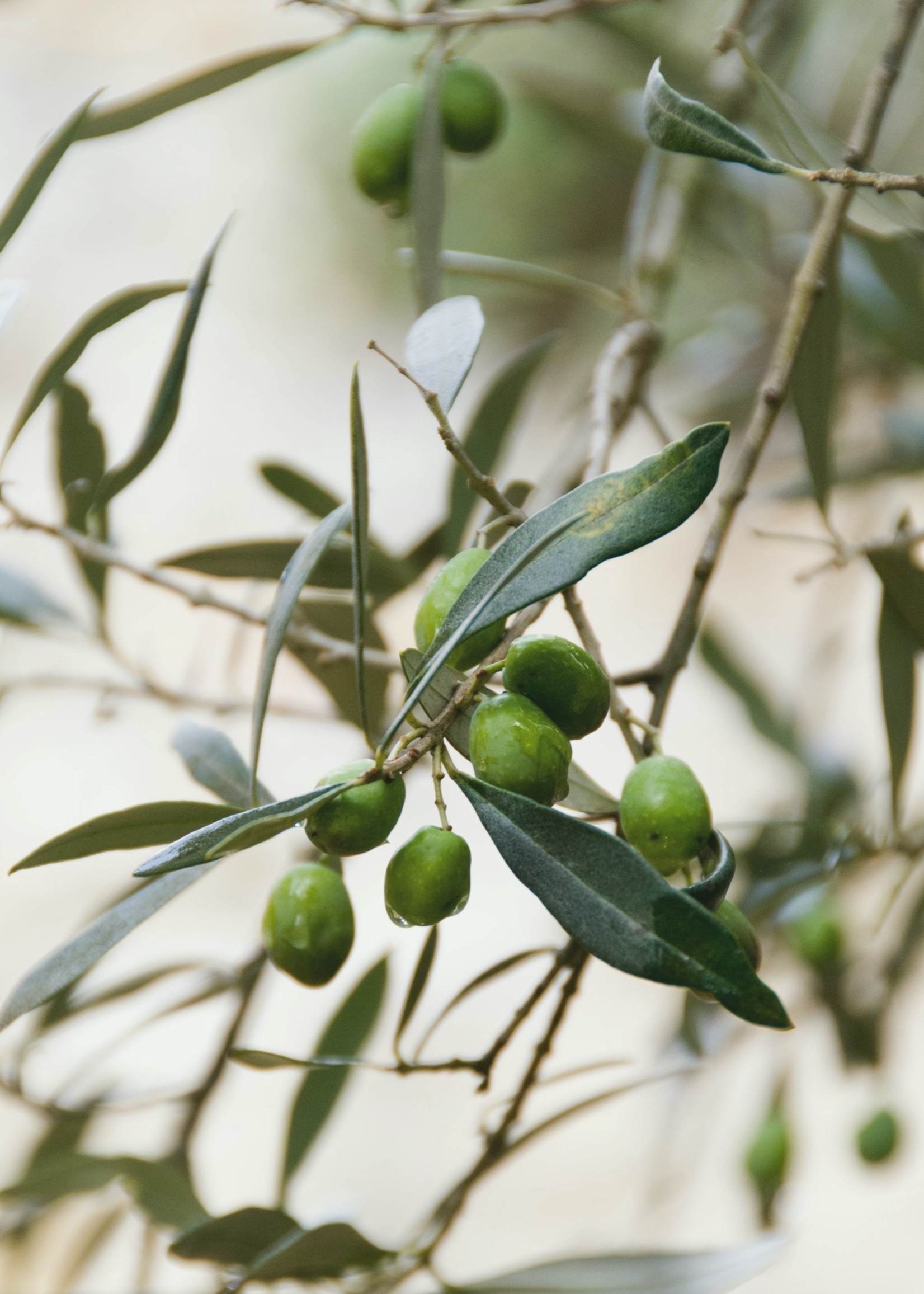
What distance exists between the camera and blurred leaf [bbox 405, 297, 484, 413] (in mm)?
381

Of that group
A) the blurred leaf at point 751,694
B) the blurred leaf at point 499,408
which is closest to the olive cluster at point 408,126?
the blurred leaf at point 499,408

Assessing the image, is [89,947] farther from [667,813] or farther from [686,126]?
[686,126]

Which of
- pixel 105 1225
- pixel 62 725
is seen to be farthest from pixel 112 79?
pixel 105 1225

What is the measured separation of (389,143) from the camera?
2.09 feet

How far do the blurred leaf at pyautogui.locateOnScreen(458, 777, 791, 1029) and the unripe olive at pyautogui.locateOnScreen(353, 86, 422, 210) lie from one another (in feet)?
1.44

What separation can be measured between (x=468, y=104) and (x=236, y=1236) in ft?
2.17

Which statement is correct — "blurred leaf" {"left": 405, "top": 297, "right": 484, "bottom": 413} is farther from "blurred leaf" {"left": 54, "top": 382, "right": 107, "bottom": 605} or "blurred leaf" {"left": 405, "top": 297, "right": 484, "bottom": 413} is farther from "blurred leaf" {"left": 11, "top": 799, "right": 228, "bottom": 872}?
"blurred leaf" {"left": 54, "top": 382, "right": 107, "bottom": 605}

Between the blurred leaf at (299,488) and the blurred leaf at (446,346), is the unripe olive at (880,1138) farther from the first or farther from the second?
the blurred leaf at (446,346)

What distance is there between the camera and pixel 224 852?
1.11 ft

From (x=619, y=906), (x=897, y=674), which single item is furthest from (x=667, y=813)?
(x=897, y=674)

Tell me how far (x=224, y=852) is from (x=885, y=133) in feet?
4.55

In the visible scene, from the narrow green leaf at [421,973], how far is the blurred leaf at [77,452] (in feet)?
1.21

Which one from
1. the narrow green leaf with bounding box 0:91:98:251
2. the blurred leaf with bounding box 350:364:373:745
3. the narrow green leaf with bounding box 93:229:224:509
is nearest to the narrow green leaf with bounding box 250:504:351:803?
the blurred leaf with bounding box 350:364:373:745

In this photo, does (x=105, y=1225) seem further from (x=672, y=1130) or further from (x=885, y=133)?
(x=885, y=133)
